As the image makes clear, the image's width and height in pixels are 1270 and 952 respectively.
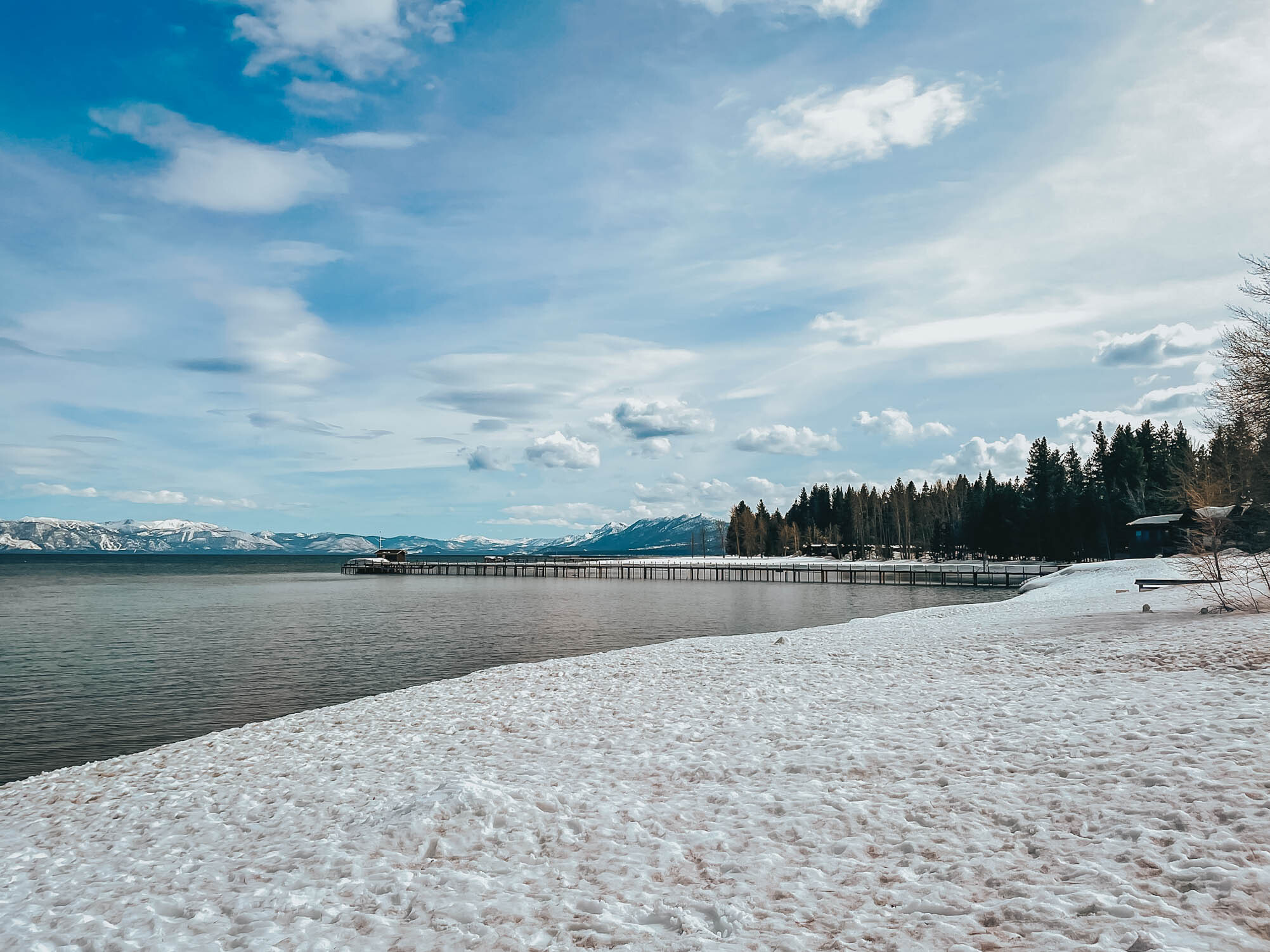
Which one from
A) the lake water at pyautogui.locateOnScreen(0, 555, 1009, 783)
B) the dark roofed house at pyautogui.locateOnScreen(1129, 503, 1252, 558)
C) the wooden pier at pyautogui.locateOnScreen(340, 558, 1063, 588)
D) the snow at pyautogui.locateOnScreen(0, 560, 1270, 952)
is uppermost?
the dark roofed house at pyautogui.locateOnScreen(1129, 503, 1252, 558)

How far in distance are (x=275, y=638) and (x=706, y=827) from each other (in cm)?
3334

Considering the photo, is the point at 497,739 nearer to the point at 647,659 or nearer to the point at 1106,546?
the point at 647,659

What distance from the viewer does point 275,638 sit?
34.7 meters

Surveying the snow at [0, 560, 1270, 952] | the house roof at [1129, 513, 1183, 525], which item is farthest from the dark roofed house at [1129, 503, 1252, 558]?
the snow at [0, 560, 1270, 952]

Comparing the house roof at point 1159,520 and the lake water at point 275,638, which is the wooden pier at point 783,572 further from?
the house roof at point 1159,520

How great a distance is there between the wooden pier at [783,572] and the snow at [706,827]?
68705 millimetres

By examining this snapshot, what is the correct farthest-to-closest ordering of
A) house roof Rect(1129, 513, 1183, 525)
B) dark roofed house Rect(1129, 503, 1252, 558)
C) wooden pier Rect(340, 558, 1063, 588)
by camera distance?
wooden pier Rect(340, 558, 1063, 588)
house roof Rect(1129, 513, 1183, 525)
dark roofed house Rect(1129, 503, 1252, 558)

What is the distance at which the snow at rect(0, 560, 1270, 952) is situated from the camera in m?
5.28

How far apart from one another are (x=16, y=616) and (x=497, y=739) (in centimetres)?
5323

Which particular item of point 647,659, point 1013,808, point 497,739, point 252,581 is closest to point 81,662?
point 647,659

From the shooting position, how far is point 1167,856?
560 cm

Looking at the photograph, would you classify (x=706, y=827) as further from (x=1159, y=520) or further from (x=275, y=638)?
(x=1159, y=520)

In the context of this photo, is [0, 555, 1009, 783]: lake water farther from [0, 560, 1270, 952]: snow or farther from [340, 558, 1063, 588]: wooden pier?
[340, 558, 1063, 588]: wooden pier

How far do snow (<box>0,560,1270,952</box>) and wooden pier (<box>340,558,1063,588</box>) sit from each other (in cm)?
6870
